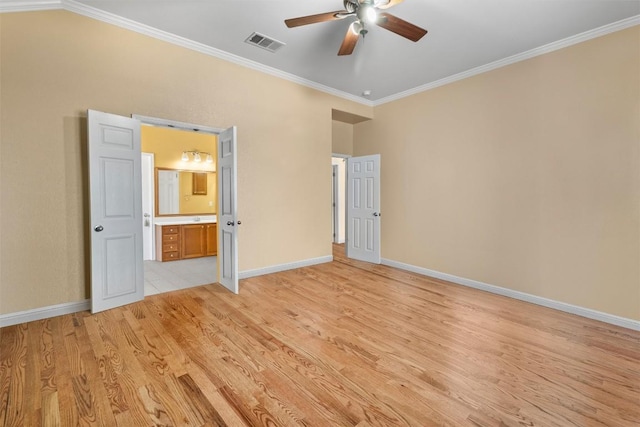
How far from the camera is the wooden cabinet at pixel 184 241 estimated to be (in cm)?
558

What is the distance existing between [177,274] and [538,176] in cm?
540

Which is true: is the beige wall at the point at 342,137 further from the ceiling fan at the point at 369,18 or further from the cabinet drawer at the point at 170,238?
the cabinet drawer at the point at 170,238

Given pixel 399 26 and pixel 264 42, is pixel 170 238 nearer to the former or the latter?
pixel 264 42

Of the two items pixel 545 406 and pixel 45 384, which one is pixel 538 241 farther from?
pixel 45 384

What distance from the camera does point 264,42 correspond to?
355cm

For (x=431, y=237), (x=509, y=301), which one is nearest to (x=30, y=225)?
(x=431, y=237)

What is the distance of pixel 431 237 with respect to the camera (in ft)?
15.4

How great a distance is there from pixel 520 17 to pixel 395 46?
1.30 m

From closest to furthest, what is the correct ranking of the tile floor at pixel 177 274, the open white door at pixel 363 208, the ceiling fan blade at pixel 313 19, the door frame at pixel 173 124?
the ceiling fan blade at pixel 313 19 → the door frame at pixel 173 124 → the tile floor at pixel 177 274 → the open white door at pixel 363 208

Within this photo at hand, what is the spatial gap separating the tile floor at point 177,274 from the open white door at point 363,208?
2.77 m

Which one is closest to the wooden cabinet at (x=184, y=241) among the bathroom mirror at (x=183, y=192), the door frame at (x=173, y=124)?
the bathroom mirror at (x=183, y=192)

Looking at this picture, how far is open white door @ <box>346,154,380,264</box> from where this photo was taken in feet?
18.0

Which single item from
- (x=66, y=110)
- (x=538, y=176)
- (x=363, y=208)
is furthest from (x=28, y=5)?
(x=538, y=176)

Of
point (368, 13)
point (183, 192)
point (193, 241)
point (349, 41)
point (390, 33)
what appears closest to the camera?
point (368, 13)
